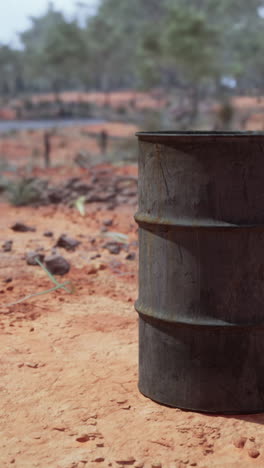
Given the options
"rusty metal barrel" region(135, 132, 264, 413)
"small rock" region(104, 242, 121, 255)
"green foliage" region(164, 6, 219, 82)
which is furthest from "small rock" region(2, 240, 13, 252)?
"green foliage" region(164, 6, 219, 82)

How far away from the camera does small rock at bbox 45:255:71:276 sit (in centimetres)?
536

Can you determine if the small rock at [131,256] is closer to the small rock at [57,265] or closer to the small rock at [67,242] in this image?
the small rock at [67,242]

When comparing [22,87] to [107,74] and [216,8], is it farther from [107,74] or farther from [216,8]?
[216,8]

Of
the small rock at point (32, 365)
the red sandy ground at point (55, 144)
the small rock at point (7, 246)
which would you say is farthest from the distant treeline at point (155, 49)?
the small rock at point (32, 365)

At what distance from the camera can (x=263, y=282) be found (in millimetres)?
2992

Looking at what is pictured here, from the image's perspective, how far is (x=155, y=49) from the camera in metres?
42.5

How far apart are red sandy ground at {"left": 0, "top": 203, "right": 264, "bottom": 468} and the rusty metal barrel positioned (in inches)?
6.0

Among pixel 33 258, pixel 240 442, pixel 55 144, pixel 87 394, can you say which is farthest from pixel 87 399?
pixel 55 144

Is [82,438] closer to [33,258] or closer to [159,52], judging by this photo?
[33,258]

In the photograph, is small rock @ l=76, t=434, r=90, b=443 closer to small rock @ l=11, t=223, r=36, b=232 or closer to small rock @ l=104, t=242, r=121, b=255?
small rock @ l=104, t=242, r=121, b=255

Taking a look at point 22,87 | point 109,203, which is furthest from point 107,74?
point 109,203

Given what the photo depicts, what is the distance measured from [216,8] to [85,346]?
56738mm

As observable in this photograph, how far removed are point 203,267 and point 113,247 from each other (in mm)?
3398

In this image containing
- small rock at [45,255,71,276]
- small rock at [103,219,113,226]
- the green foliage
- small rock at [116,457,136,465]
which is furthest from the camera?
the green foliage
